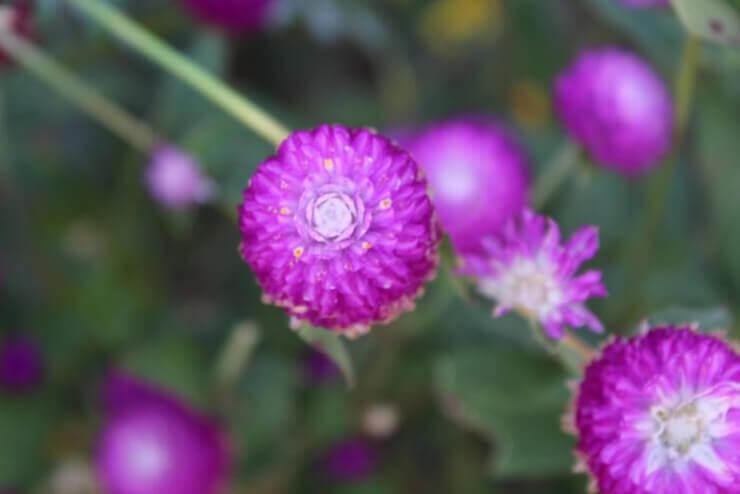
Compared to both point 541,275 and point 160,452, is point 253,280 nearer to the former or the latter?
point 160,452

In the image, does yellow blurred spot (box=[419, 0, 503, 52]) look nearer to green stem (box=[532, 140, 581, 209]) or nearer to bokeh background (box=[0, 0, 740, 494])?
bokeh background (box=[0, 0, 740, 494])

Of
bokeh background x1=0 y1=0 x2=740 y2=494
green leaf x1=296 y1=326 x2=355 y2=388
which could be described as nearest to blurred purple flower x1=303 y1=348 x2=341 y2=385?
bokeh background x1=0 y1=0 x2=740 y2=494

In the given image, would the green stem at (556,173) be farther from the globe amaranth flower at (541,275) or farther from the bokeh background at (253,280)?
the globe amaranth flower at (541,275)

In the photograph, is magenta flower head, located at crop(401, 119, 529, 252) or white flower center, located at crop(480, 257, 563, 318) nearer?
white flower center, located at crop(480, 257, 563, 318)

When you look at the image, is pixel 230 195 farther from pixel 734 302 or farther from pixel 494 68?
pixel 494 68

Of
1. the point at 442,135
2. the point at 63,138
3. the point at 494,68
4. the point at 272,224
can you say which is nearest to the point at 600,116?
the point at 442,135

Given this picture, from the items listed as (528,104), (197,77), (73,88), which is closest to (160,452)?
(73,88)
